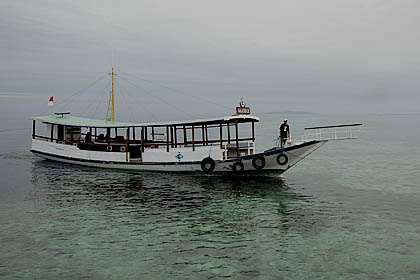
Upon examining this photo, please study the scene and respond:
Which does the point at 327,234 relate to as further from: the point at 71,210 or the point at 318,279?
the point at 71,210

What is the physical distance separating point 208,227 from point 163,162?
1141 centimetres

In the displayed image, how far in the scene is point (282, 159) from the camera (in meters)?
21.8

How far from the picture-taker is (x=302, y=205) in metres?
17.0

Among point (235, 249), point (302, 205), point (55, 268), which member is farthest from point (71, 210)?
point (302, 205)

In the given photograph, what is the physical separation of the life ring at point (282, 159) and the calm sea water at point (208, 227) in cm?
143

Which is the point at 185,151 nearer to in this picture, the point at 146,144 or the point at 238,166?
the point at 146,144

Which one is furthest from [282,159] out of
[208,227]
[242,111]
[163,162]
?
[208,227]

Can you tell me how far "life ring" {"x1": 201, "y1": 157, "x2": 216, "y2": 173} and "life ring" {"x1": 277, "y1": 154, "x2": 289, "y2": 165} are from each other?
421cm

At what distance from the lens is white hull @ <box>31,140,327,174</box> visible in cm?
2189

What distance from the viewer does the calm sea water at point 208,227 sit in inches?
400

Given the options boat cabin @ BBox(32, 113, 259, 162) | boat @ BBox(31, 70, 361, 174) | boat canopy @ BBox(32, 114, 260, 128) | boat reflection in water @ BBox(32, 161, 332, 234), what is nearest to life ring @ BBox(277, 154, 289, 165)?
boat @ BBox(31, 70, 361, 174)

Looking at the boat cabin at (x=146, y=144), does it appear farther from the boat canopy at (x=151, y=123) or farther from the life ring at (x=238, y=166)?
the life ring at (x=238, y=166)

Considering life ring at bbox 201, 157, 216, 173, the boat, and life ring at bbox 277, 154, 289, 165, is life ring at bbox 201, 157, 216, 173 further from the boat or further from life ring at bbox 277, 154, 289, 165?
life ring at bbox 277, 154, 289, 165

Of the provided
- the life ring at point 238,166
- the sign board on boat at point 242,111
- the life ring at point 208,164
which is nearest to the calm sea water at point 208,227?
the life ring at point 238,166
